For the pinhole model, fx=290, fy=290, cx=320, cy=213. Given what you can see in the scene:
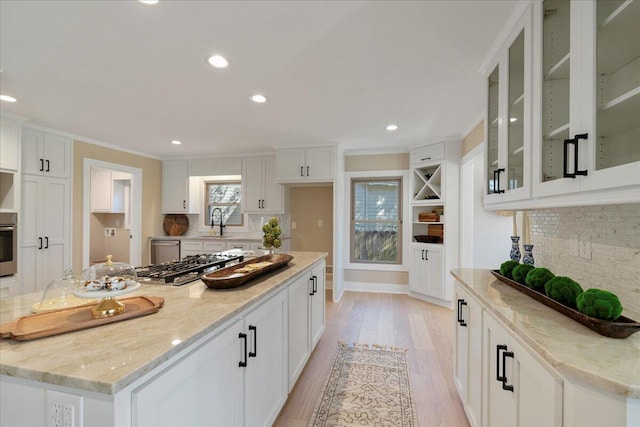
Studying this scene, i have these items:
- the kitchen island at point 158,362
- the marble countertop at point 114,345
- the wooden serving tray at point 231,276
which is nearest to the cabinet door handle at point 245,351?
the kitchen island at point 158,362

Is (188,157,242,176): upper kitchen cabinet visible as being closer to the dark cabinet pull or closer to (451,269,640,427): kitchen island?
the dark cabinet pull

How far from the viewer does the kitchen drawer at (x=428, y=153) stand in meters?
4.21

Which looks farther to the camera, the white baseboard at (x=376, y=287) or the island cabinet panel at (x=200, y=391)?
the white baseboard at (x=376, y=287)

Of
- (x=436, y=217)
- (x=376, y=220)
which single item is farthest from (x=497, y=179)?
(x=376, y=220)

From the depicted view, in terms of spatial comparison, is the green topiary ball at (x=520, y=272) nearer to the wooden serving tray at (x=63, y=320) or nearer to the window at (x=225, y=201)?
the wooden serving tray at (x=63, y=320)

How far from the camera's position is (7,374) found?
0.80 meters

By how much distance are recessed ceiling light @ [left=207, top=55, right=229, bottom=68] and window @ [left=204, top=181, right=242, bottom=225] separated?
138 inches

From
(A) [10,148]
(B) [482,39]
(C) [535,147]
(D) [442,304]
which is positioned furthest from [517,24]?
→ (A) [10,148]

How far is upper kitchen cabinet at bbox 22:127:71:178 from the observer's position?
353cm

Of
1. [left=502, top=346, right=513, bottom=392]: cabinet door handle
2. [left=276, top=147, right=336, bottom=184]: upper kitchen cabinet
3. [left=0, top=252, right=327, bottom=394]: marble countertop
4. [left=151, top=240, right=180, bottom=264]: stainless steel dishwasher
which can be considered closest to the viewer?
[left=0, top=252, right=327, bottom=394]: marble countertop

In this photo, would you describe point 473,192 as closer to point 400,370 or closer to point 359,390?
point 400,370

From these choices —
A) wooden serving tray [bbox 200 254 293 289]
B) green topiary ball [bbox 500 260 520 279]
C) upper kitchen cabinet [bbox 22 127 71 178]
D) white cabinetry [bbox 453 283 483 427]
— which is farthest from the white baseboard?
upper kitchen cabinet [bbox 22 127 71 178]

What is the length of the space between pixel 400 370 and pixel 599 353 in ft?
6.17

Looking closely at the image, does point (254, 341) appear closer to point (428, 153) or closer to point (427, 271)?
point (427, 271)
